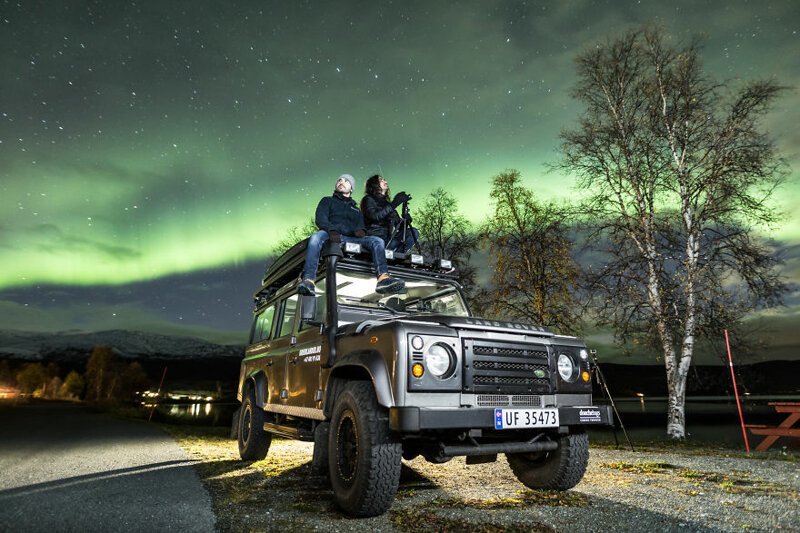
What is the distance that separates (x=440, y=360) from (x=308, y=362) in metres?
2.00

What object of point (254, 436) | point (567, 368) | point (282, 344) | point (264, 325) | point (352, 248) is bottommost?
point (254, 436)

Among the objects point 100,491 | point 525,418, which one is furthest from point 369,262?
point 100,491

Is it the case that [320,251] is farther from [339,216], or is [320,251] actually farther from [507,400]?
[507,400]

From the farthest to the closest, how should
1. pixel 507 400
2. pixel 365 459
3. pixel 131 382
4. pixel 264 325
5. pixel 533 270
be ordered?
pixel 131 382 → pixel 533 270 → pixel 264 325 → pixel 507 400 → pixel 365 459

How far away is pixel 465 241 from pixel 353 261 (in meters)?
18.0

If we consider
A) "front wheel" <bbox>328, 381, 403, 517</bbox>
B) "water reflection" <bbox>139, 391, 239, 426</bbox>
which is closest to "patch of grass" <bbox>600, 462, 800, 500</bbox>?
"front wheel" <bbox>328, 381, 403, 517</bbox>

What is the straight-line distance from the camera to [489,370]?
14.5 feet

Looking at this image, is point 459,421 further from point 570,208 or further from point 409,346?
point 570,208

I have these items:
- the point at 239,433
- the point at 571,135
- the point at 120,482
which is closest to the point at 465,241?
the point at 571,135

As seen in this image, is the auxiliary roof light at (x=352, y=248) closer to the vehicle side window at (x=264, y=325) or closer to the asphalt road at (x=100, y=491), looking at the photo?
the vehicle side window at (x=264, y=325)

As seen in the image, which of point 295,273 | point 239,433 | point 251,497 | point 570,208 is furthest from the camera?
point 570,208

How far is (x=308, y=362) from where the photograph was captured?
5664 mm

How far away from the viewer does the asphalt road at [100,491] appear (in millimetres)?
4020

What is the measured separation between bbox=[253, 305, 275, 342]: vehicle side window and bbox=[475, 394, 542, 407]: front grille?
13.5 feet
